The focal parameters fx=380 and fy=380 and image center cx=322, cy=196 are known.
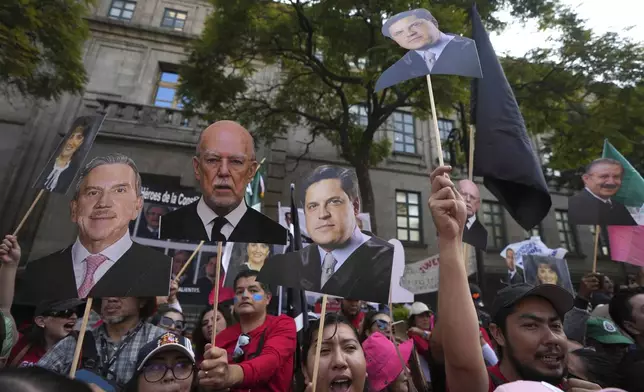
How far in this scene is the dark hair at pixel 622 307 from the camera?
3105 millimetres

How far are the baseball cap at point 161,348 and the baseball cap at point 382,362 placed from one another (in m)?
1.22

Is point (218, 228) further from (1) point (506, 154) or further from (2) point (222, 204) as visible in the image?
(1) point (506, 154)

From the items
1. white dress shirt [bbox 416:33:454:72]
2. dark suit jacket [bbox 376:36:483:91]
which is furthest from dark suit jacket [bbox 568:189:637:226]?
white dress shirt [bbox 416:33:454:72]

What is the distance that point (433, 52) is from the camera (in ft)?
8.48

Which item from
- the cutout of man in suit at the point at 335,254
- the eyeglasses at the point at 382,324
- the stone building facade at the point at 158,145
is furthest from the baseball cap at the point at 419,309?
the stone building facade at the point at 158,145

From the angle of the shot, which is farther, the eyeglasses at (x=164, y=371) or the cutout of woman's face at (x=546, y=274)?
the cutout of woman's face at (x=546, y=274)

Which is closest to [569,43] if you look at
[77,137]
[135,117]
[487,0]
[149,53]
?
[487,0]

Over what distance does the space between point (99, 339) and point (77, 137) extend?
1.70m

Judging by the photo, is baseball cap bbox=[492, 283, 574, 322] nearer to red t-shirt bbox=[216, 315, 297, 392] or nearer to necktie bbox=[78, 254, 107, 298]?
red t-shirt bbox=[216, 315, 297, 392]

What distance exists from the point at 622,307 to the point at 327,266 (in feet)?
8.69

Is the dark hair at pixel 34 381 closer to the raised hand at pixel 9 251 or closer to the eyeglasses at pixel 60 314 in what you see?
the raised hand at pixel 9 251

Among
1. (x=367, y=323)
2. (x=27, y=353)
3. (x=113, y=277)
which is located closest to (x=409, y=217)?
(x=367, y=323)

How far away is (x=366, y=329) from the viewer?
4.12m

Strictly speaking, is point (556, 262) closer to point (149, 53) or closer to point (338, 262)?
point (338, 262)
